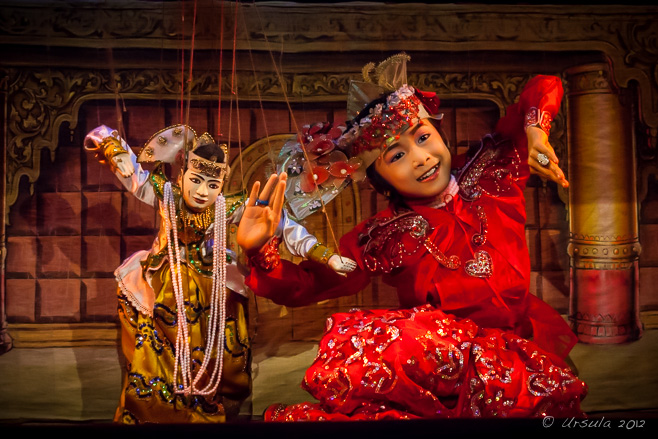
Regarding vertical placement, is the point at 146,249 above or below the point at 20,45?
below

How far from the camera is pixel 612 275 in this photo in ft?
10.5

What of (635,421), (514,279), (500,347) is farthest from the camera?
(514,279)

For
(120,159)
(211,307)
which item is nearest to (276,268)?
(211,307)

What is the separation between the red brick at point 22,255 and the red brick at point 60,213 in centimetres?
7

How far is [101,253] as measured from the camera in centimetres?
312

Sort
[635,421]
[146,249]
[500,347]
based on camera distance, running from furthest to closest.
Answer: [146,249], [500,347], [635,421]

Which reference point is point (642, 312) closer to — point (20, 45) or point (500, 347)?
point (500, 347)

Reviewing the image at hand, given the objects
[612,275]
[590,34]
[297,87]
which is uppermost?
[590,34]

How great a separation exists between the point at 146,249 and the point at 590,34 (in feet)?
6.30

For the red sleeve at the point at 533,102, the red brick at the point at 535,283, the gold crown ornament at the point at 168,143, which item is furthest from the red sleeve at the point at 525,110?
the gold crown ornament at the point at 168,143

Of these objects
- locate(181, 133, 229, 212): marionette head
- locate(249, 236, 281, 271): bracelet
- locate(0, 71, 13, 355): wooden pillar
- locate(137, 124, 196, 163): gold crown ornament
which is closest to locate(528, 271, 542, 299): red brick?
locate(249, 236, 281, 271): bracelet

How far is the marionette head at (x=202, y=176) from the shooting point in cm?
292

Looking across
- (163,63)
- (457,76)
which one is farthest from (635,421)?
(163,63)

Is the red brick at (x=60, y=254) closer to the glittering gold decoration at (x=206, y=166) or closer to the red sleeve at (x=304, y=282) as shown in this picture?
the glittering gold decoration at (x=206, y=166)
